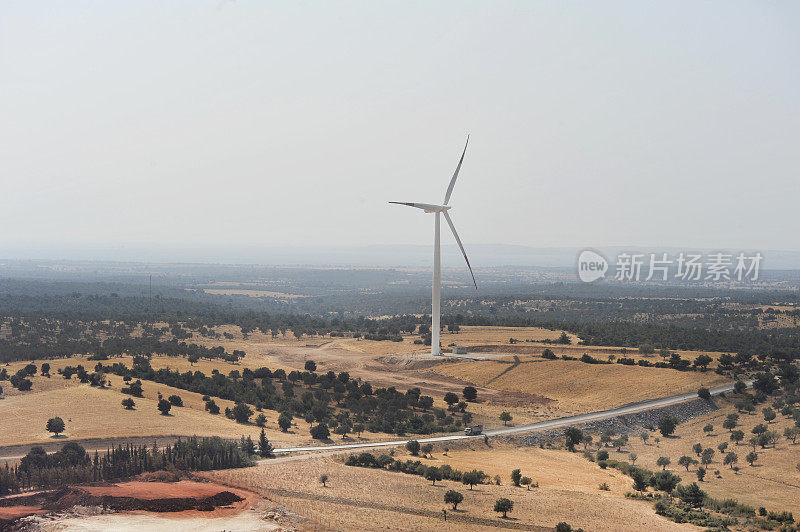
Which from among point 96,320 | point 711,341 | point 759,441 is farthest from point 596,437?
point 96,320

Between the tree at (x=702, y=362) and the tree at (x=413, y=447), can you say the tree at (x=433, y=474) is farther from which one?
the tree at (x=702, y=362)

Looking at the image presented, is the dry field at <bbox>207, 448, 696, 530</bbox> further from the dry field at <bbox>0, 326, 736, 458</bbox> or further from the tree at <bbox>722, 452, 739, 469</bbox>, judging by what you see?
the dry field at <bbox>0, 326, 736, 458</bbox>

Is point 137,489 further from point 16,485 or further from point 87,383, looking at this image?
point 87,383

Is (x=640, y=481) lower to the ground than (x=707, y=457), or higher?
higher

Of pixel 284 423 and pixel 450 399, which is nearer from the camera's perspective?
pixel 284 423

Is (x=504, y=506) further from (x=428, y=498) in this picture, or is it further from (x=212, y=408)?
(x=212, y=408)

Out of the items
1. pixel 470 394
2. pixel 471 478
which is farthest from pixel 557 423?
pixel 471 478

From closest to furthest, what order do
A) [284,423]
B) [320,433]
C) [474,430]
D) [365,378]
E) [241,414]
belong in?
[320,433]
[474,430]
[284,423]
[241,414]
[365,378]
